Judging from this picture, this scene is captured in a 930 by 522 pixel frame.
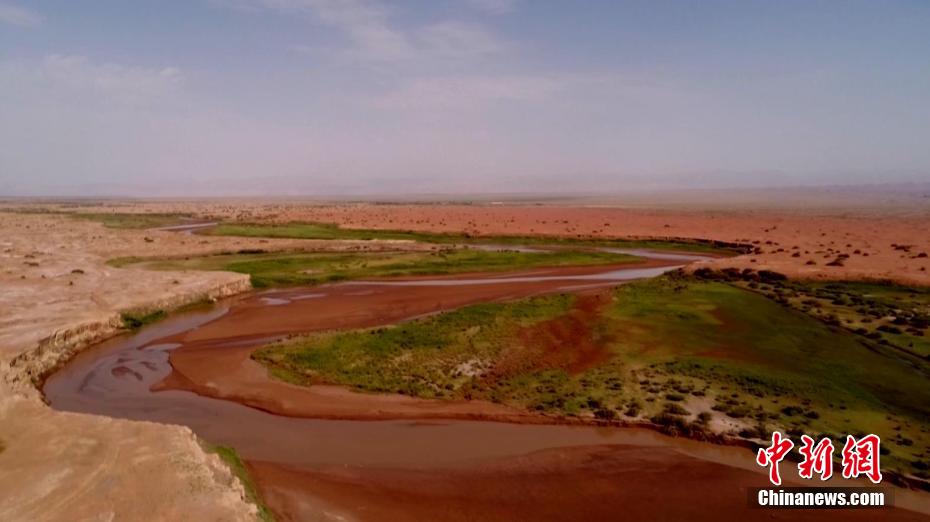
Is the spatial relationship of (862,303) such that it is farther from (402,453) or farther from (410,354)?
(402,453)

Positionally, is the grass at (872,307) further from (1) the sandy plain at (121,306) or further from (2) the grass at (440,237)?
(2) the grass at (440,237)

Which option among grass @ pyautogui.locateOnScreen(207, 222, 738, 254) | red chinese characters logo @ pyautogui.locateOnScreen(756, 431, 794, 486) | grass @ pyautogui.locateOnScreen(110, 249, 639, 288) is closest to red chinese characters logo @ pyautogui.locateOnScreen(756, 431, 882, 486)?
red chinese characters logo @ pyautogui.locateOnScreen(756, 431, 794, 486)

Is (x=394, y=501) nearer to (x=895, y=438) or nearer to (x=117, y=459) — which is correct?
(x=117, y=459)

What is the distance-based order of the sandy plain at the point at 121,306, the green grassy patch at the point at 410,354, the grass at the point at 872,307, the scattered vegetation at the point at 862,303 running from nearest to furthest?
the sandy plain at the point at 121,306, the green grassy patch at the point at 410,354, the grass at the point at 872,307, the scattered vegetation at the point at 862,303

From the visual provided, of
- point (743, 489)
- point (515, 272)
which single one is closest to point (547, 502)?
point (743, 489)

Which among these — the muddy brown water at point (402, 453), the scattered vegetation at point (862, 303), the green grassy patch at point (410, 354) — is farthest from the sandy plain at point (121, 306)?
the green grassy patch at point (410, 354)
